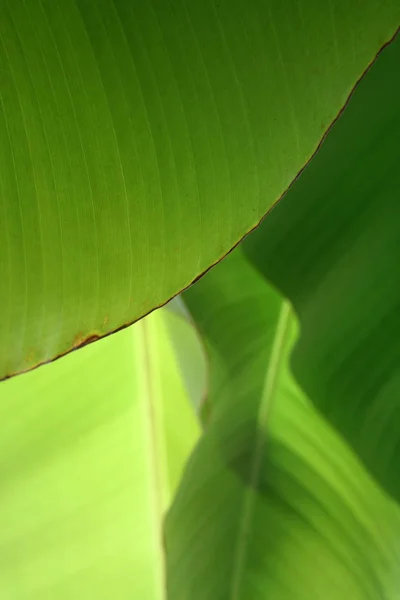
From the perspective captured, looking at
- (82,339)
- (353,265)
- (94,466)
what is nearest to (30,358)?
(82,339)

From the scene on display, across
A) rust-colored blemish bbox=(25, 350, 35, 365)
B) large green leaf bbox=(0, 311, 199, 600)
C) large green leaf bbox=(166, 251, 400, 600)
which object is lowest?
large green leaf bbox=(0, 311, 199, 600)

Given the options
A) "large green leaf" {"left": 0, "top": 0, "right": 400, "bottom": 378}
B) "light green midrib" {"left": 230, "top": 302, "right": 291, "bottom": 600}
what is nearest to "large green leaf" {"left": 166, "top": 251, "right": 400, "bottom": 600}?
"light green midrib" {"left": 230, "top": 302, "right": 291, "bottom": 600}

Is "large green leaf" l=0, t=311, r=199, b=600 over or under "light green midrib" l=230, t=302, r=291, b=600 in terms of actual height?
under

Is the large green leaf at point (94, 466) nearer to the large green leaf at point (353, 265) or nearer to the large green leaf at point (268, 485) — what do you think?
the large green leaf at point (268, 485)

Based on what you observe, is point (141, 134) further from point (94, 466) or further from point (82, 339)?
point (94, 466)

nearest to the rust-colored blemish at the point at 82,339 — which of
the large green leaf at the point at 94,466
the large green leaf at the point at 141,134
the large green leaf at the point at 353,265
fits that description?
the large green leaf at the point at 141,134

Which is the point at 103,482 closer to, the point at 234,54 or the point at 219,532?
the point at 219,532

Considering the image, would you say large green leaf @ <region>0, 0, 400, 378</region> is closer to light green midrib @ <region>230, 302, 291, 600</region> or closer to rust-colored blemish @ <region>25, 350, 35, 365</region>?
rust-colored blemish @ <region>25, 350, 35, 365</region>
